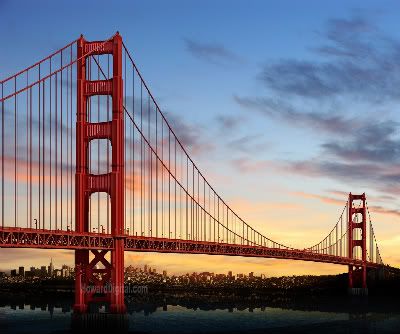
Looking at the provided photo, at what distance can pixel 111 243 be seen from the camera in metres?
61.7

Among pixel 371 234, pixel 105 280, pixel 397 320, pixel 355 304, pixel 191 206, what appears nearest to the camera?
pixel 105 280

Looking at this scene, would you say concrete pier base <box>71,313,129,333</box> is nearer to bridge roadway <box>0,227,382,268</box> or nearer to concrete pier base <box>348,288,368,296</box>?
bridge roadway <box>0,227,382,268</box>

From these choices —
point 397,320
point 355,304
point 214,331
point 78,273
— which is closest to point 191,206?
point 214,331

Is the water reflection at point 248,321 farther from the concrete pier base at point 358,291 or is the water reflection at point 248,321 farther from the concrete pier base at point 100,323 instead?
the concrete pier base at point 358,291

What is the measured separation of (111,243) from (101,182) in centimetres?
486

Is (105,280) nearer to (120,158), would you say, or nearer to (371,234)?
(120,158)

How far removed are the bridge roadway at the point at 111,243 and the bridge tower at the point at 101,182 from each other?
188cm

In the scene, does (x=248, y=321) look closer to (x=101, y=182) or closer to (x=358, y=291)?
(x=101, y=182)

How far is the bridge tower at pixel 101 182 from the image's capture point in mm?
61750

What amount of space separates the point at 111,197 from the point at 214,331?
15566mm

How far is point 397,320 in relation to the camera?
8469 centimetres

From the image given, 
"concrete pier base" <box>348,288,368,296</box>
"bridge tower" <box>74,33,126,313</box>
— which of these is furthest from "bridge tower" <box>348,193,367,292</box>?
"bridge tower" <box>74,33,126,313</box>

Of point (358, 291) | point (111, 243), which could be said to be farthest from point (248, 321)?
point (358, 291)

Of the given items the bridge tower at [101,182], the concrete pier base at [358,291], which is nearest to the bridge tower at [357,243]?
the concrete pier base at [358,291]
